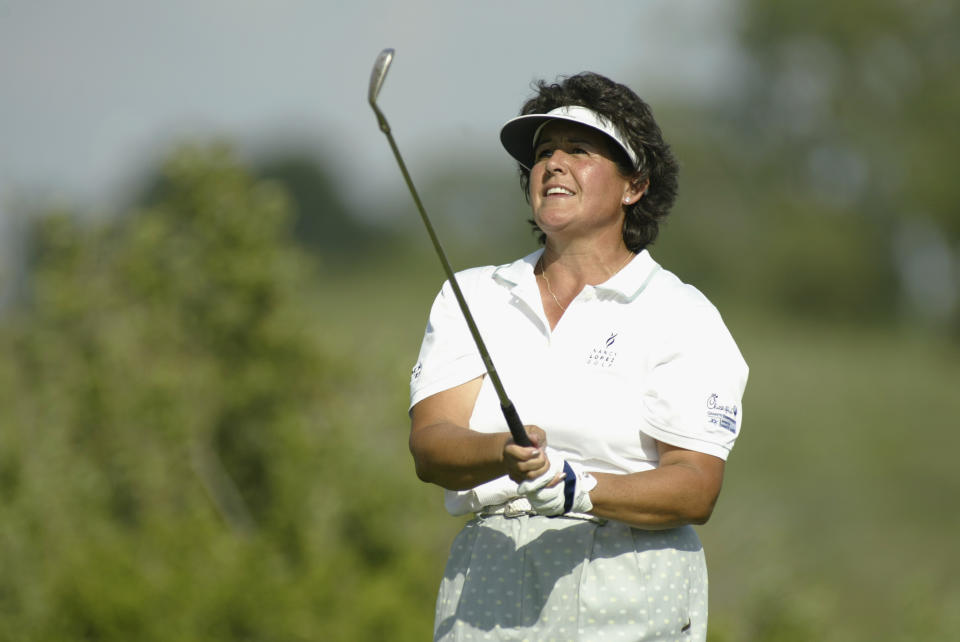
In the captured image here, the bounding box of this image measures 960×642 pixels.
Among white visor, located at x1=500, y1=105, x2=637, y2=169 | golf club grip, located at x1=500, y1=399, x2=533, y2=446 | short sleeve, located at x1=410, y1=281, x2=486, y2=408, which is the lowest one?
golf club grip, located at x1=500, y1=399, x2=533, y2=446

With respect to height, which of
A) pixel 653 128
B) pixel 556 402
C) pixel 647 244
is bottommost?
pixel 556 402

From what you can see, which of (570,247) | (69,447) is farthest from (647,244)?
(69,447)

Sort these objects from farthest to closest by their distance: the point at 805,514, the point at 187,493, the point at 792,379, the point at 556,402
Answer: the point at 792,379, the point at 805,514, the point at 187,493, the point at 556,402

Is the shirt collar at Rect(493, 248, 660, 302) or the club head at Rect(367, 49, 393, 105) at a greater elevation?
the club head at Rect(367, 49, 393, 105)

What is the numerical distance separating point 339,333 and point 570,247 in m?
5.95

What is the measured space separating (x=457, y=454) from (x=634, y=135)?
1119 millimetres

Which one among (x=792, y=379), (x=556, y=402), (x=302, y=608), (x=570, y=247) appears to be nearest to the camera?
(x=556, y=402)

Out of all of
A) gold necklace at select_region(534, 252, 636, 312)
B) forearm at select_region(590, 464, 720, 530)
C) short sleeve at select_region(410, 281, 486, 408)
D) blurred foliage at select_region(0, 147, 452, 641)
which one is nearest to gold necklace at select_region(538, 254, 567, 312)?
gold necklace at select_region(534, 252, 636, 312)

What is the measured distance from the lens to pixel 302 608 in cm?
773

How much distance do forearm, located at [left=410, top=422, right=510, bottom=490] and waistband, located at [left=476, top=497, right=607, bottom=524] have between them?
0.58 feet

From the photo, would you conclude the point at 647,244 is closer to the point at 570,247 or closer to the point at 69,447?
the point at 570,247

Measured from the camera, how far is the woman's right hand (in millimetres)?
2967

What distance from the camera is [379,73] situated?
3.04 metres

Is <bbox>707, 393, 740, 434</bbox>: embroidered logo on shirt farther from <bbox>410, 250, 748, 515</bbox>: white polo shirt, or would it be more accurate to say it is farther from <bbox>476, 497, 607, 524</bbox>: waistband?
<bbox>476, 497, 607, 524</bbox>: waistband
